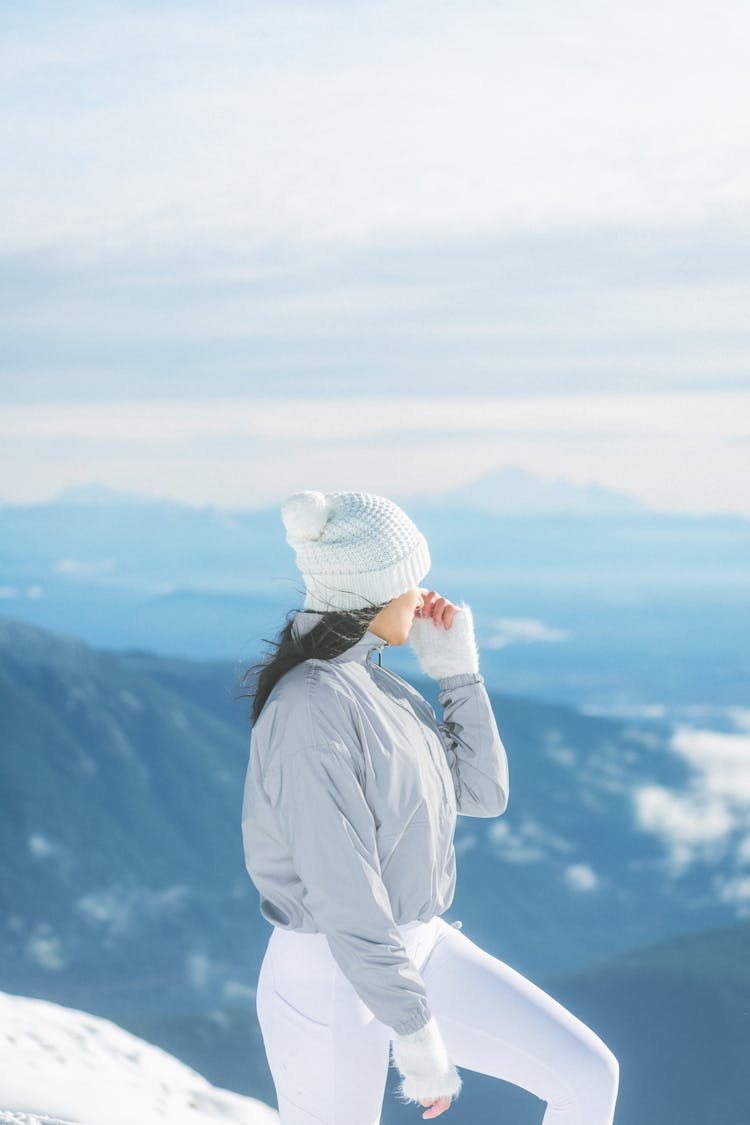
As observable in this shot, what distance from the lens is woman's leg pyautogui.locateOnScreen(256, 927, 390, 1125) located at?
2.67m

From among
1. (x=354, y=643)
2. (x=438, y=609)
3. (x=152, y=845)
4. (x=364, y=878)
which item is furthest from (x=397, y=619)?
(x=152, y=845)

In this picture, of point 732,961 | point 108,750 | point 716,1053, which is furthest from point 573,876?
point 716,1053

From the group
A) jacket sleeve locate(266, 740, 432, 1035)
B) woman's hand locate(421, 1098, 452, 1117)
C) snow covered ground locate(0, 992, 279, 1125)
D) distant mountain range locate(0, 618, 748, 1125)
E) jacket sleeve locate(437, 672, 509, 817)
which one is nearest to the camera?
jacket sleeve locate(266, 740, 432, 1035)

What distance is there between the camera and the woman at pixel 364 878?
8.30 ft

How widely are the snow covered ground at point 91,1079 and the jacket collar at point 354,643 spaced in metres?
2.20

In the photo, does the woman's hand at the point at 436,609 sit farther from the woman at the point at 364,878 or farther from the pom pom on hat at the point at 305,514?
the pom pom on hat at the point at 305,514

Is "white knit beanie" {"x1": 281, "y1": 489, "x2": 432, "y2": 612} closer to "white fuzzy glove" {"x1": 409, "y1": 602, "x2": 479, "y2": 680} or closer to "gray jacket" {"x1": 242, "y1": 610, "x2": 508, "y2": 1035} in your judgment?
"gray jacket" {"x1": 242, "y1": 610, "x2": 508, "y2": 1035}

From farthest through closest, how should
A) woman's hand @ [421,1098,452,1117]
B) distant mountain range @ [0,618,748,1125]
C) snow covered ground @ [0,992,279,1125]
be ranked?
distant mountain range @ [0,618,748,1125], snow covered ground @ [0,992,279,1125], woman's hand @ [421,1098,452,1117]

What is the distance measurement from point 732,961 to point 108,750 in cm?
2810

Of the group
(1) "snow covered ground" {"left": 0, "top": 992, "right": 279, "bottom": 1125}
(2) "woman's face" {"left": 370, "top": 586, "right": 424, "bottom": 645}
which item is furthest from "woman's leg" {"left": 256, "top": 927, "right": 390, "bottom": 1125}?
(1) "snow covered ground" {"left": 0, "top": 992, "right": 279, "bottom": 1125}

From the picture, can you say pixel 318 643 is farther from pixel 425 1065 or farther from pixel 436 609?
pixel 425 1065

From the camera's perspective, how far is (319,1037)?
2.68 metres

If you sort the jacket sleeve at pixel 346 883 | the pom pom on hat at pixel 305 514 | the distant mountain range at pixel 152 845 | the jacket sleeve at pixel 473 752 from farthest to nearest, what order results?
the distant mountain range at pixel 152 845, the jacket sleeve at pixel 473 752, the pom pom on hat at pixel 305 514, the jacket sleeve at pixel 346 883

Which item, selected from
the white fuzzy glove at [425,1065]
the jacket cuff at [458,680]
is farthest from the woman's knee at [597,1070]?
the jacket cuff at [458,680]
